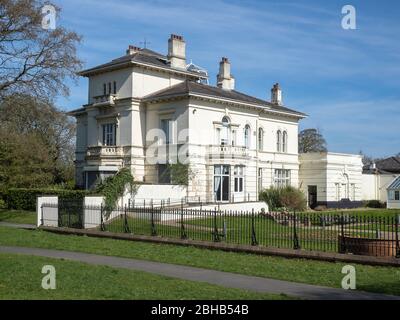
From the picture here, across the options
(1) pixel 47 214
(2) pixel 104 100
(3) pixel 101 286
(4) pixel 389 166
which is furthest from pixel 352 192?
(3) pixel 101 286

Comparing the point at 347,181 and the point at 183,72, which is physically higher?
the point at 183,72

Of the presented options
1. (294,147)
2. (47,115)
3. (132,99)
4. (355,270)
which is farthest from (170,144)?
(355,270)

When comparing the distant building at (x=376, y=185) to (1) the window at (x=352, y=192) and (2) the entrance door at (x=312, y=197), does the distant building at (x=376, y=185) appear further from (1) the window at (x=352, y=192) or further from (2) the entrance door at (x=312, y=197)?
(2) the entrance door at (x=312, y=197)

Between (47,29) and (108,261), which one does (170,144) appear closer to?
(47,29)

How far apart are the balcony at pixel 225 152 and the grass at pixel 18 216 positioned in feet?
43.9

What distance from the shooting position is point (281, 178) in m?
51.9

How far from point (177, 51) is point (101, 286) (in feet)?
119

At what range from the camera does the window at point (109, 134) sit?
150 ft

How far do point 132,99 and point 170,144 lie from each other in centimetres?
459

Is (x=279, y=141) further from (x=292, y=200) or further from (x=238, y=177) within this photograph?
(x=238, y=177)

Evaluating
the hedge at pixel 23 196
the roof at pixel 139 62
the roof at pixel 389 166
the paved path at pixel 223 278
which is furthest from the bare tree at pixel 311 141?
the paved path at pixel 223 278

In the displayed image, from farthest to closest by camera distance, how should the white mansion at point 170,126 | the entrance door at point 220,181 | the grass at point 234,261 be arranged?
the entrance door at point 220,181
the white mansion at point 170,126
the grass at point 234,261

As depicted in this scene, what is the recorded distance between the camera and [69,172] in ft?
213

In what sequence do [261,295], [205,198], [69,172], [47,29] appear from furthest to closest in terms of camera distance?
1. [69,172]
2. [205,198]
3. [47,29]
4. [261,295]
